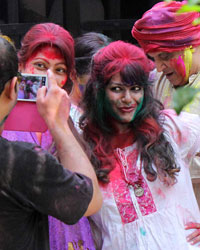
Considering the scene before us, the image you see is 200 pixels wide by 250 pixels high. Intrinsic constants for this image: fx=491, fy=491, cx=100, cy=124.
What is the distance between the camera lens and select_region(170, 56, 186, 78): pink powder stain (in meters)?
2.80

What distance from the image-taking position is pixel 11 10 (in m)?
4.10

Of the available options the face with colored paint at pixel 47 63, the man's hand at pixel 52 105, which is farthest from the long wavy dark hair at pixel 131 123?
the man's hand at pixel 52 105

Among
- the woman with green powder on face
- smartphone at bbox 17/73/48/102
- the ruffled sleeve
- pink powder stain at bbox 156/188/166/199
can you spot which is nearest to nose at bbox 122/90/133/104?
the woman with green powder on face

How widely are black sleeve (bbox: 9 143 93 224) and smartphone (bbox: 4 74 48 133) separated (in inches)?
14.1

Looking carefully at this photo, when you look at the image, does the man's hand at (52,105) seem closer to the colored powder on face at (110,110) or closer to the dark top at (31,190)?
the dark top at (31,190)

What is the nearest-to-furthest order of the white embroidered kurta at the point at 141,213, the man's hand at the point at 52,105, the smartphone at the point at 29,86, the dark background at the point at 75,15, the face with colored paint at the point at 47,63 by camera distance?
the man's hand at the point at 52,105
the smartphone at the point at 29,86
the white embroidered kurta at the point at 141,213
the face with colored paint at the point at 47,63
the dark background at the point at 75,15

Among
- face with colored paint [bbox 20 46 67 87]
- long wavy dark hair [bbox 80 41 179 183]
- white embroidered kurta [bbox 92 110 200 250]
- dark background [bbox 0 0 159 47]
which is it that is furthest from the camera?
dark background [bbox 0 0 159 47]

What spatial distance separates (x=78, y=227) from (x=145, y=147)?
445 millimetres

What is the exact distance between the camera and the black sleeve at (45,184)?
137cm

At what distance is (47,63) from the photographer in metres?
2.62

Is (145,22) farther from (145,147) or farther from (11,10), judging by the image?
(11,10)

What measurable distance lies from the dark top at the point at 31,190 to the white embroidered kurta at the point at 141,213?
22.6 inches

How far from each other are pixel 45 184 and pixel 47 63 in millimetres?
1344

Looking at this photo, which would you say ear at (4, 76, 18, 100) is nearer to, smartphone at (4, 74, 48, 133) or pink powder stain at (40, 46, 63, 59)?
A: smartphone at (4, 74, 48, 133)
